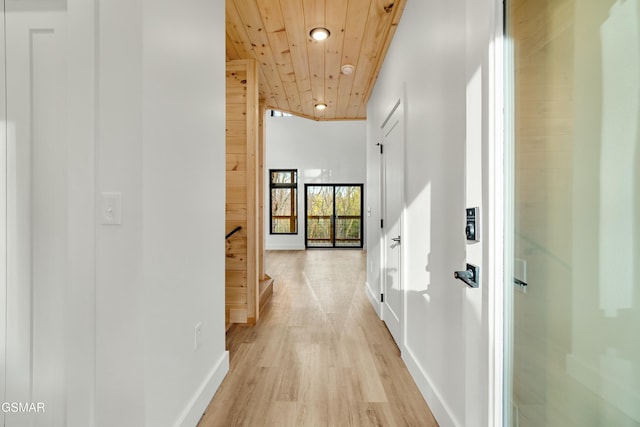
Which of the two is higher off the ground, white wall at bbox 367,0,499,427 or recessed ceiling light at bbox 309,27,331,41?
recessed ceiling light at bbox 309,27,331,41

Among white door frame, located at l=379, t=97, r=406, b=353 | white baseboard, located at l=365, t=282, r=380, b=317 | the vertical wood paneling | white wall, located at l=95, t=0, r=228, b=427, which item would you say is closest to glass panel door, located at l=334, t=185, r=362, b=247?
white baseboard, located at l=365, t=282, r=380, b=317

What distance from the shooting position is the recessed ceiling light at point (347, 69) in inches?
129

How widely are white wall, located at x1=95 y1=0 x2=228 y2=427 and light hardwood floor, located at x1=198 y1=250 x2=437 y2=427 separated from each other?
15.5 inches

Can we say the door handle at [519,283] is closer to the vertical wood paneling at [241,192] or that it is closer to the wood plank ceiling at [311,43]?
the wood plank ceiling at [311,43]

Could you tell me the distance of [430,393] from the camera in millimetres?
1745

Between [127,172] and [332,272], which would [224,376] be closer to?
[127,172]

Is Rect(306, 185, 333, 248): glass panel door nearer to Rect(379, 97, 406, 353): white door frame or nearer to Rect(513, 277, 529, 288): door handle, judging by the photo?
Rect(379, 97, 406, 353): white door frame

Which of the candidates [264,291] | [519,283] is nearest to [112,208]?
[519,283]

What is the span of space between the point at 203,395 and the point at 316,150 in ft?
26.2

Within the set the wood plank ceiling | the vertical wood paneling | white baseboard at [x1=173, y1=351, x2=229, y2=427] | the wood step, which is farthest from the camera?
the wood step

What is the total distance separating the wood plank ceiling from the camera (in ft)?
7.63

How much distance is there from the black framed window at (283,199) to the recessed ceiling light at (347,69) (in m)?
5.74

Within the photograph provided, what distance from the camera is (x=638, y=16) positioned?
0.65m

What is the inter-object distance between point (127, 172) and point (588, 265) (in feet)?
4.95
